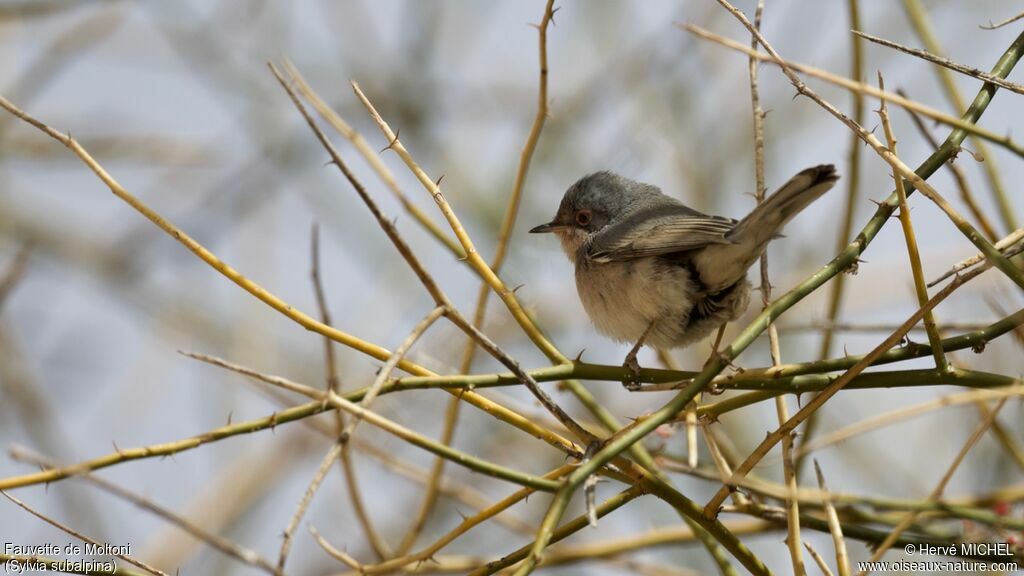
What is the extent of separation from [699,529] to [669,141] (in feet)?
12.9

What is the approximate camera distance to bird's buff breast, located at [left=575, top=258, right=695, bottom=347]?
3855mm

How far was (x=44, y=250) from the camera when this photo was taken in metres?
6.97

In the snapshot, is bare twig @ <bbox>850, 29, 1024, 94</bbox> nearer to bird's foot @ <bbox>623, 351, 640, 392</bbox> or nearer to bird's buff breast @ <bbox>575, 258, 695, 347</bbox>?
bird's foot @ <bbox>623, 351, 640, 392</bbox>

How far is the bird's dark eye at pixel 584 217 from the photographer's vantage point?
16.0ft

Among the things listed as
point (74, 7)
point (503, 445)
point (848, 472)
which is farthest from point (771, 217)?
point (74, 7)

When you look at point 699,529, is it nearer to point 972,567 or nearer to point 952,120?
point 972,567

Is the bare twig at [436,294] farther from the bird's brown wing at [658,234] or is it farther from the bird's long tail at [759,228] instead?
the bird's brown wing at [658,234]

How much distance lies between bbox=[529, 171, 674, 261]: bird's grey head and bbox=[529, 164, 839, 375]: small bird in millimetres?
71

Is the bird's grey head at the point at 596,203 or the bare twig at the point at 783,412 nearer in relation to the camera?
the bare twig at the point at 783,412

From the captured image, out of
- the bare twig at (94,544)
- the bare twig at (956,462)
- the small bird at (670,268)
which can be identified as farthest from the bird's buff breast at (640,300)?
the bare twig at (94,544)

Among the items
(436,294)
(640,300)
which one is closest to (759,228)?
(640,300)

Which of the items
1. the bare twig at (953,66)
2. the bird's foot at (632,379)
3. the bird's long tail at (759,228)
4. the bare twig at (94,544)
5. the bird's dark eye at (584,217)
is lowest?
the bare twig at (94,544)

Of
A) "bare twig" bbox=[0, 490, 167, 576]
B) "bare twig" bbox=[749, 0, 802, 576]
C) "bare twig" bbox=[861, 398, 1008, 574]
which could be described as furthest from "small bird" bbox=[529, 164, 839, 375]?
"bare twig" bbox=[0, 490, 167, 576]

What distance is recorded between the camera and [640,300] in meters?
3.96
